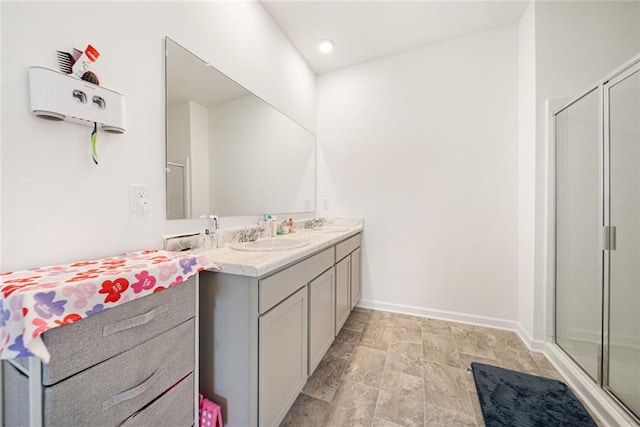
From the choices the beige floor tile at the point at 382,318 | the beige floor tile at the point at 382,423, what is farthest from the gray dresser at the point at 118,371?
the beige floor tile at the point at 382,318

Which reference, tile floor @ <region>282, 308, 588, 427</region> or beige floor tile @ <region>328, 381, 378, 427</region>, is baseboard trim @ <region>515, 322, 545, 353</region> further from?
beige floor tile @ <region>328, 381, 378, 427</region>

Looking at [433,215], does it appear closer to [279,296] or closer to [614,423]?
[614,423]

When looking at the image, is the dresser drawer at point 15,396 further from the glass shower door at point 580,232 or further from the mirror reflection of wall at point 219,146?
the glass shower door at point 580,232

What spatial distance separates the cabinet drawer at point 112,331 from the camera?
0.56m

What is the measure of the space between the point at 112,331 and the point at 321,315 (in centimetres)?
106

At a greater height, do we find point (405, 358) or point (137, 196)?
point (137, 196)

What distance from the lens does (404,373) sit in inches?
60.7

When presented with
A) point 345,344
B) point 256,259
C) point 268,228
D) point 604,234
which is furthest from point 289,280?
point 604,234

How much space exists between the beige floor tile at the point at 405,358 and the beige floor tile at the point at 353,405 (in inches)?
11.2

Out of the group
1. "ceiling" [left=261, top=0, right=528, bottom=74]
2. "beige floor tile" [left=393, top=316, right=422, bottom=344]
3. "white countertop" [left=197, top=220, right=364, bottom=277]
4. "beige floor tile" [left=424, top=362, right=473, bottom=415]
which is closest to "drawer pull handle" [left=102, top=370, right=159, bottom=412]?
"white countertop" [left=197, top=220, right=364, bottom=277]

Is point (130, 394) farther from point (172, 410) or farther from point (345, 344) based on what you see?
point (345, 344)

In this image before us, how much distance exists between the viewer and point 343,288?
75.5 inches

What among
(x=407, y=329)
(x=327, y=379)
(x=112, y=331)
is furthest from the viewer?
(x=407, y=329)

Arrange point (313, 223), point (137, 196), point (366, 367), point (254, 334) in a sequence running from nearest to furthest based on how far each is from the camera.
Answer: point (254, 334)
point (137, 196)
point (366, 367)
point (313, 223)
